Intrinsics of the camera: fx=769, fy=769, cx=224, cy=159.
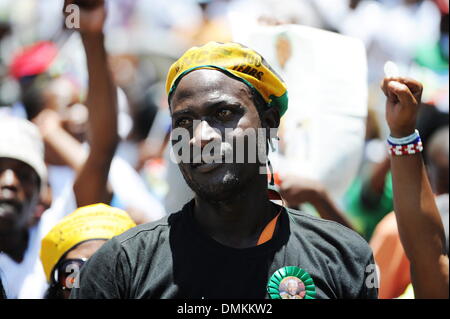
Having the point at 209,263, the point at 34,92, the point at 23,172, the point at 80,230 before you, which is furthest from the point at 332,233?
the point at 34,92

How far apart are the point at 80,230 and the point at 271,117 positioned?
1026mm

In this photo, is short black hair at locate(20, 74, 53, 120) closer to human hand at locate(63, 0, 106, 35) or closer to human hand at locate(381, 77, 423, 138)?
human hand at locate(63, 0, 106, 35)

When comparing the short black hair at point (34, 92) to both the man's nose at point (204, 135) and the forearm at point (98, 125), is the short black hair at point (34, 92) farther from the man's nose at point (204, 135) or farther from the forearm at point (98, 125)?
the man's nose at point (204, 135)

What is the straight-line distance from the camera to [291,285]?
201 cm

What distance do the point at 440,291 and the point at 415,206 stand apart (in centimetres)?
29

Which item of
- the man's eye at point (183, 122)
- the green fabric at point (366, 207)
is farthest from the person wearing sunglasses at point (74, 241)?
the green fabric at point (366, 207)

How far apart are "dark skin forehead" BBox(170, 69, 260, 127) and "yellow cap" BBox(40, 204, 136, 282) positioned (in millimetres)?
876

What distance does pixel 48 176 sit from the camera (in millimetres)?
3832

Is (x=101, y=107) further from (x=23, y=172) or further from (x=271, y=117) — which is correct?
(x=271, y=117)

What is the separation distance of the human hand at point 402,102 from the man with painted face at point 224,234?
0.42 meters

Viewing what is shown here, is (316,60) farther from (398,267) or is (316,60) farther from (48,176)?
(48,176)

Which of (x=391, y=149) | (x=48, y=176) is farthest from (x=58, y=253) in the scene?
(x=391, y=149)

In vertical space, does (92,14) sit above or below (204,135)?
above

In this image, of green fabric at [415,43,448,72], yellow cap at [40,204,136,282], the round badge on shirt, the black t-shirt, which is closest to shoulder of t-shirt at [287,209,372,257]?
the black t-shirt
